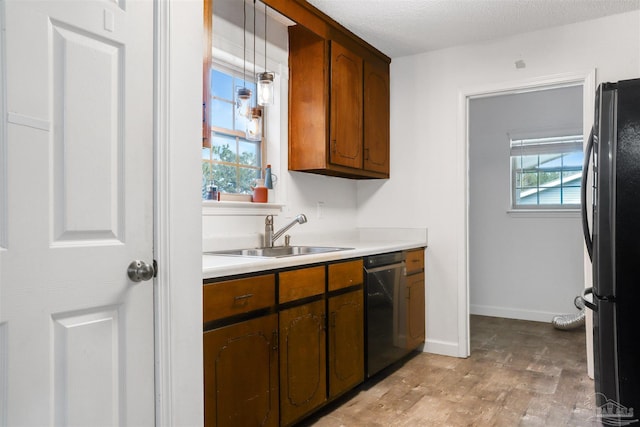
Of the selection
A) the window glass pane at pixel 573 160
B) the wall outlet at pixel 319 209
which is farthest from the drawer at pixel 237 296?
the window glass pane at pixel 573 160

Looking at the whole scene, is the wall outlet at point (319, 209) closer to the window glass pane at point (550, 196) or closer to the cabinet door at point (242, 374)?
the cabinet door at point (242, 374)

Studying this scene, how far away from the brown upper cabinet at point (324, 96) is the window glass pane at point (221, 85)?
46cm

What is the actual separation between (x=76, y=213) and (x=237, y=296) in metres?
0.72

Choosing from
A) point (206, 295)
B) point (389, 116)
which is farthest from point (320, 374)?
point (389, 116)

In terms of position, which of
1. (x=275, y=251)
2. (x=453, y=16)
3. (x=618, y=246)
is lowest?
(x=275, y=251)

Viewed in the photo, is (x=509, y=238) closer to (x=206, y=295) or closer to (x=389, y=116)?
(x=389, y=116)

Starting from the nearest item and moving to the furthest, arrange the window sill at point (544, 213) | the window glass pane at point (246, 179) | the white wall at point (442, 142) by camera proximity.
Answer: the window glass pane at point (246, 179), the white wall at point (442, 142), the window sill at point (544, 213)

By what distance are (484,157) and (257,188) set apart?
294cm

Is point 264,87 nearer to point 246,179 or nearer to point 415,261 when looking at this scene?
point 246,179

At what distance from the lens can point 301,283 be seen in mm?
2195

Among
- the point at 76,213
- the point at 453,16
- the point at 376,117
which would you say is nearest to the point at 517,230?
the point at 376,117

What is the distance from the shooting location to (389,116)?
3816 mm

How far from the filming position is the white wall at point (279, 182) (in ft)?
8.63

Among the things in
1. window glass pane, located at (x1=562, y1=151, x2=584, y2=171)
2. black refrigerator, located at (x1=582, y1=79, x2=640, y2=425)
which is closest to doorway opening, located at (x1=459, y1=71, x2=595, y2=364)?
window glass pane, located at (x1=562, y1=151, x2=584, y2=171)
